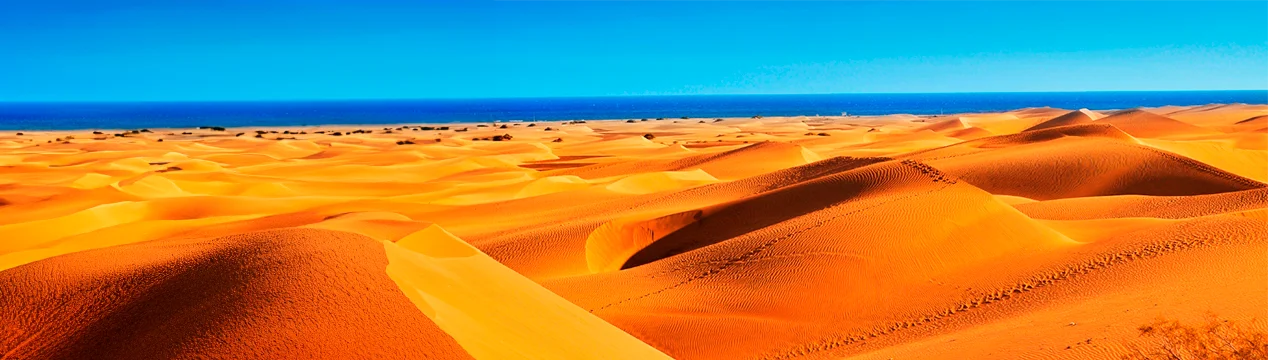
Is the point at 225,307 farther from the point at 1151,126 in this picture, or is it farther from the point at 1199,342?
the point at 1151,126

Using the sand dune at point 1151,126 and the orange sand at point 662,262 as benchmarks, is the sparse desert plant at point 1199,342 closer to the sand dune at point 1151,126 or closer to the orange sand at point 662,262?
the orange sand at point 662,262

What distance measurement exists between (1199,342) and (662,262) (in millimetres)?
7569

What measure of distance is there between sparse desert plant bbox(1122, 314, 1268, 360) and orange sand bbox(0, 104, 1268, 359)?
0.26 meters

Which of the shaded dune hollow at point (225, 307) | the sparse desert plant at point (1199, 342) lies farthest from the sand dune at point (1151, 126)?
the shaded dune hollow at point (225, 307)

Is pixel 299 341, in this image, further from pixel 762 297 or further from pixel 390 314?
pixel 762 297

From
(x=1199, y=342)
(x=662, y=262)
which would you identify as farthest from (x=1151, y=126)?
(x=1199, y=342)

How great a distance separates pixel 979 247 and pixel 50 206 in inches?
758

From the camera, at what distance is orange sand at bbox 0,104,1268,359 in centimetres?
673

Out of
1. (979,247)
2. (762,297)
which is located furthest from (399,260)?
(979,247)

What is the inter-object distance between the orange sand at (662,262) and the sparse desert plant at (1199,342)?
0.26 metres

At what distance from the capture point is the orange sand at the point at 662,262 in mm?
6727

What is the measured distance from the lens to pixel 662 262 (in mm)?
13336

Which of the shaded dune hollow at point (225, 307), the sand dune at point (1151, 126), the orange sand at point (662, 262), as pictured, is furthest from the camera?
the sand dune at point (1151, 126)

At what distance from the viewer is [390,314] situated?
662 cm
